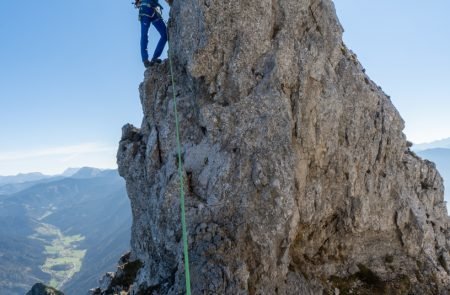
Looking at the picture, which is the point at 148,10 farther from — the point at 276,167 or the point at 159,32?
the point at 276,167

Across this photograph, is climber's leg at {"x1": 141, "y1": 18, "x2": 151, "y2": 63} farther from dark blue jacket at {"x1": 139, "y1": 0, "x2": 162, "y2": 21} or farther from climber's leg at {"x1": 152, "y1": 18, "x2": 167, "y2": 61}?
climber's leg at {"x1": 152, "y1": 18, "x2": 167, "y2": 61}

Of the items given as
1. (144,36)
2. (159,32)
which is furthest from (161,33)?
(144,36)

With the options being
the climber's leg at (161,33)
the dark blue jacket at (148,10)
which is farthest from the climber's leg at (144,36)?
the climber's leg at (161,33)

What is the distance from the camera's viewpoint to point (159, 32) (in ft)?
79.4

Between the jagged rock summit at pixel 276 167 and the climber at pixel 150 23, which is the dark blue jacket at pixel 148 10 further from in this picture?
the jagged rock summit at pixel 276 167

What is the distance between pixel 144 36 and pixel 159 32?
100 centimetres

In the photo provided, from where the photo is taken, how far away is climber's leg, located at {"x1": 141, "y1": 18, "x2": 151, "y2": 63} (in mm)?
23781

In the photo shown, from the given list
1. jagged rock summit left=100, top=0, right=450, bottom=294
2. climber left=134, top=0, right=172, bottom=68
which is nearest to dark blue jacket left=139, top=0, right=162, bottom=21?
climber left=134, top=0, right=172, bottom=68

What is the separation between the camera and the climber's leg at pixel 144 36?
2378 centimetres

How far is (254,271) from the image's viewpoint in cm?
1803

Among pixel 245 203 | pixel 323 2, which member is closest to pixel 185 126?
pixel 245 203

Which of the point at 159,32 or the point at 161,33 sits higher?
the point at 159,32

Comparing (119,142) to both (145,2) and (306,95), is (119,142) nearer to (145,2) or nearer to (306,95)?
(145,2)

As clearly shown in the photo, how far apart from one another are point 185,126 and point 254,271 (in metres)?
8.97
